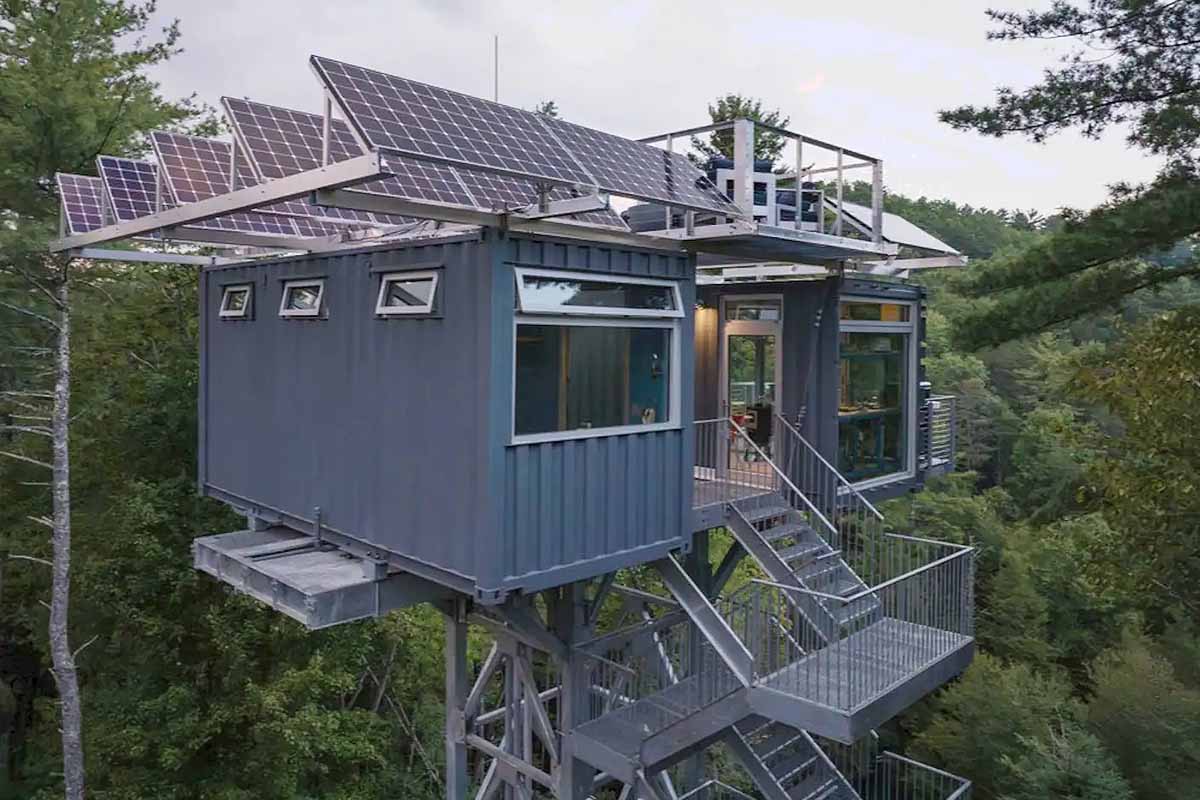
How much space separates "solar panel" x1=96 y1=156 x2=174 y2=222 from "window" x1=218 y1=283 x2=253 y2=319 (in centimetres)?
113

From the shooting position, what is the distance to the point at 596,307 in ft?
20.6

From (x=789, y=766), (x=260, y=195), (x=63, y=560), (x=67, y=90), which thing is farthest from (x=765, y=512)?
(x=67, y=90)

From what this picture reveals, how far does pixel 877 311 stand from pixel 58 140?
13.1 meters

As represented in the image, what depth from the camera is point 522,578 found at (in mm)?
5906

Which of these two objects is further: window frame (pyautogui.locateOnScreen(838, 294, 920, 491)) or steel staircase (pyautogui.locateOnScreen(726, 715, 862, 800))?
window frame (pyautogui.locateOnScreen(838, 294, 920, 491))

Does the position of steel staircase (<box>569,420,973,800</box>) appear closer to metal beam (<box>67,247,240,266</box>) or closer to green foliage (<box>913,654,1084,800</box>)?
metal beam (<box>67,247,240,266</box>)

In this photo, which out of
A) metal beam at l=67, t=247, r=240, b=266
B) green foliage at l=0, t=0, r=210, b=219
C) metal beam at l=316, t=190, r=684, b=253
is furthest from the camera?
green foliage at l=0, t=0, r=210, b=219

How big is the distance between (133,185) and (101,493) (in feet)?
24.7

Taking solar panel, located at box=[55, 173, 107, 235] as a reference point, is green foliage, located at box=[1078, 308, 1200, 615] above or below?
below

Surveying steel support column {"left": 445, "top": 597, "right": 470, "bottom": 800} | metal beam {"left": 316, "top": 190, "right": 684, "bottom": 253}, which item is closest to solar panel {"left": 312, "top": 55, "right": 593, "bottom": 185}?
metal beam {"left": 316, "top": 190, "right": 684, "bottom": 253}

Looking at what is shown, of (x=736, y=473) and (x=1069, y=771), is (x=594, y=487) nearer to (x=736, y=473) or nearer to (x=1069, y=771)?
(x=736, y=473)

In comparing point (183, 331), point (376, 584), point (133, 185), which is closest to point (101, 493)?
point (183, 331)

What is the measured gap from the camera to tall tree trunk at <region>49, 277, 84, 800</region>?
34.7 feet

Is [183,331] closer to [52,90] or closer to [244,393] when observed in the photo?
[52,90]
